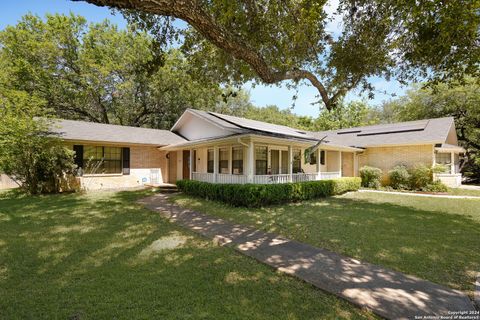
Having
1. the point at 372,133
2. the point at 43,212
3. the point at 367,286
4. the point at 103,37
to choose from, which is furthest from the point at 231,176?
the point at 103,37

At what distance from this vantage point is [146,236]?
597cm

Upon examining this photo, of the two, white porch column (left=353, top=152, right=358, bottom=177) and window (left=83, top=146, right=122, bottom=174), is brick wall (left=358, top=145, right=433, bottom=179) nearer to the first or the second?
white porch column (left=353, top=152, right=358, bottom=177)

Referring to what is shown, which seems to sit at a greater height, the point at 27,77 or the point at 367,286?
the point at 27,77

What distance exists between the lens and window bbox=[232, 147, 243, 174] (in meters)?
12.9

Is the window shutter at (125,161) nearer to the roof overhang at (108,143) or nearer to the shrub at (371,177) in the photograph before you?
the roof overhang at (108,143)

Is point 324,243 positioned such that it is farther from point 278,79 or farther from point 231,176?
point 231,176

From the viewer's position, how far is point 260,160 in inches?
526

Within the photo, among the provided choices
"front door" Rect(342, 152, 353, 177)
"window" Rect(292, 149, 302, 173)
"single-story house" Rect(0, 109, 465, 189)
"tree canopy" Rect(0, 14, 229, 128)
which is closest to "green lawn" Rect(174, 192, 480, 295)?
"single-story house" Rect(0, 109, 465, 189)

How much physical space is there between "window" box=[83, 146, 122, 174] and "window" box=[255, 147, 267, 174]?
917 centimetres

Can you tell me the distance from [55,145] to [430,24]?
54.5 ft

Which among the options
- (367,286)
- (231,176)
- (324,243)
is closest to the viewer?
(367,286)

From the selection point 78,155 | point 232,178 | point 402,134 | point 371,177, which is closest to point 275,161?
point 232,178

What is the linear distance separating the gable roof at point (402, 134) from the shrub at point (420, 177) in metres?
1.81

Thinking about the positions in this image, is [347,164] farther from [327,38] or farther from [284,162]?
[327,38]
